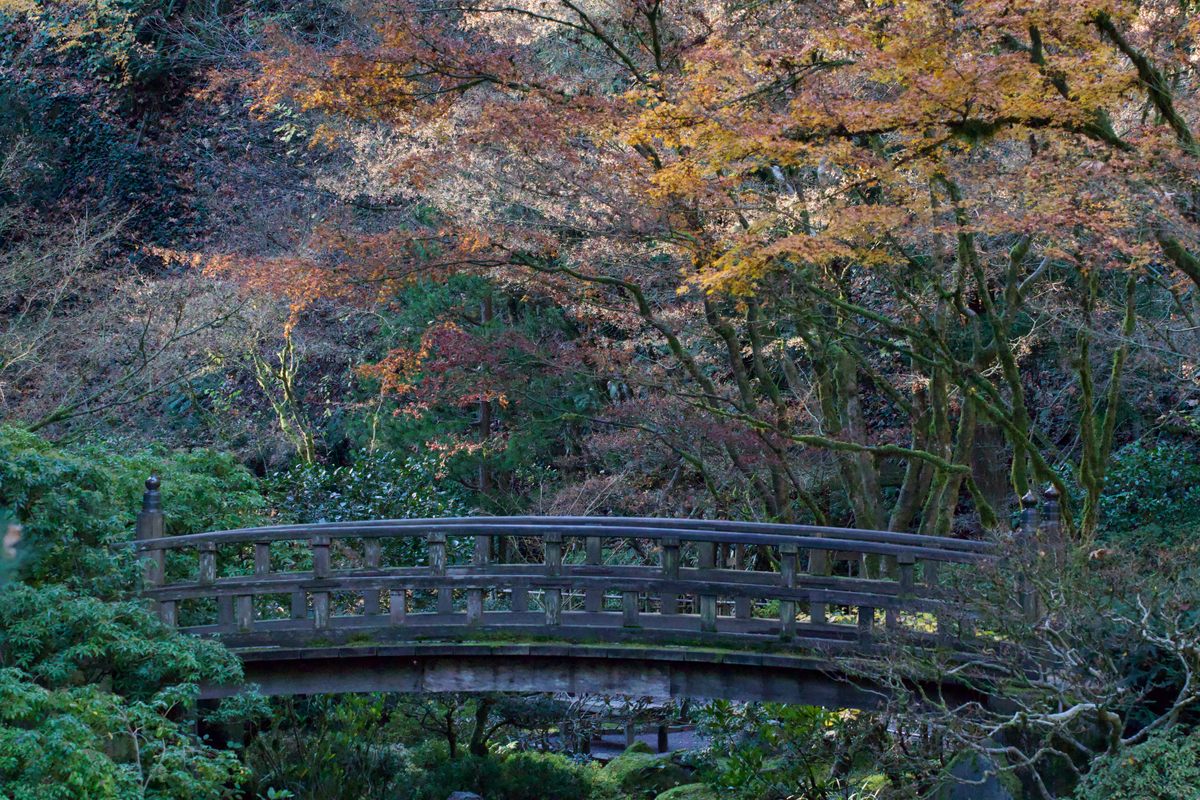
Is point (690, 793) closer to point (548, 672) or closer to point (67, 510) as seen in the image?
point (548, 672)

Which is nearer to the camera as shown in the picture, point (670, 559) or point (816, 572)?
point (670, 559)

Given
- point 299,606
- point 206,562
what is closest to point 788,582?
point 299,606

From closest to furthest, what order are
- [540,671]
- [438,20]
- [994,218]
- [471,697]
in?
[994,218]
[540,671]
[438,20]
[471,697]

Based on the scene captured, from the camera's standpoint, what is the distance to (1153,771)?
6336 mm

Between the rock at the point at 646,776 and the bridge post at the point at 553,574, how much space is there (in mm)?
3963

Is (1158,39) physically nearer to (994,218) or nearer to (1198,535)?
(994,218)

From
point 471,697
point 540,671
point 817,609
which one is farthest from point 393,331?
point 817,609

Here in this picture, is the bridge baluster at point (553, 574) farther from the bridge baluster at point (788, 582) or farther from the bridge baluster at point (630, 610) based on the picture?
the bridge baluster at point (788, 582)

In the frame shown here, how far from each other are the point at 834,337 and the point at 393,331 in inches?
265

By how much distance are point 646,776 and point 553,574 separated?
4457 mm

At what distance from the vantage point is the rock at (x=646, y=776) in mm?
12430

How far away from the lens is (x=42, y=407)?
46.5ft

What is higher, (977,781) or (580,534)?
(580,534)

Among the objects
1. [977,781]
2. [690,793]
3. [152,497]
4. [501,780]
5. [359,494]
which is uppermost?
[152,497]
